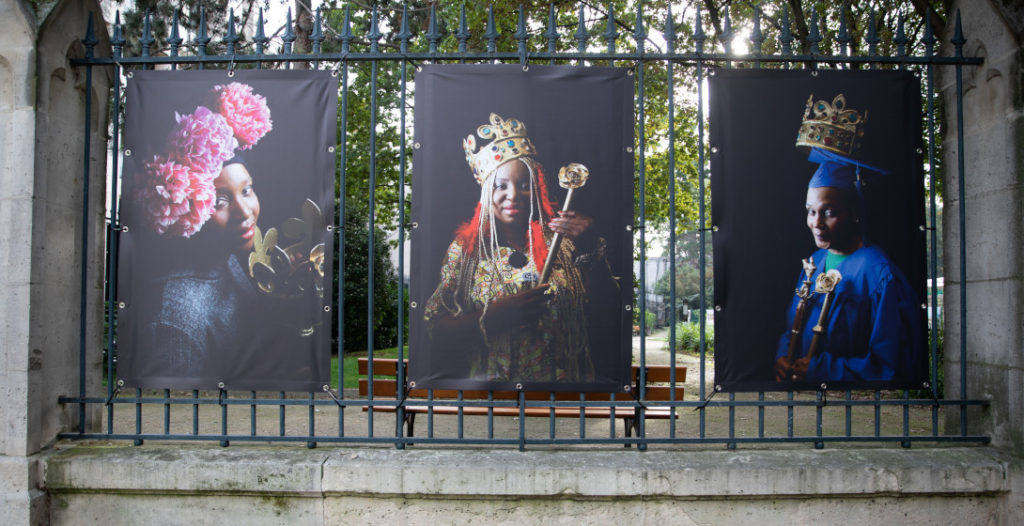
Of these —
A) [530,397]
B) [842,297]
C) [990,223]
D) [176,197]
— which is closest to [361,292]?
[530,397]

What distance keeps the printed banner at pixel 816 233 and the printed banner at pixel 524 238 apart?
672 millimetres

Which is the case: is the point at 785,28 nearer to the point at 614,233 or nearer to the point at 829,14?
the point at 614,233

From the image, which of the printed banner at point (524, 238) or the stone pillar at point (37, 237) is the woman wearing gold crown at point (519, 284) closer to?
the printed banner at point (524, 238)

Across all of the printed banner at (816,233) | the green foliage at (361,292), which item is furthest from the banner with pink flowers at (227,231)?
the green foliage at (361,292)

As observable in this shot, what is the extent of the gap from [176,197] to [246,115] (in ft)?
2.22

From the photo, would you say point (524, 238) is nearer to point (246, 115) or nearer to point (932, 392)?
point (246, 115)

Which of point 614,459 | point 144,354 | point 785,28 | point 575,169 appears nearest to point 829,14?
point 785,28

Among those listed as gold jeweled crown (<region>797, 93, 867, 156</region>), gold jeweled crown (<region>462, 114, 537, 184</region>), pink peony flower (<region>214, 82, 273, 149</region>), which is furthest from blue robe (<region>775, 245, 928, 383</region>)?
pink peony flower (<region>214, 82, 273, 149</region>)

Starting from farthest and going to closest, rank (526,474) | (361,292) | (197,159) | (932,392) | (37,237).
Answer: (361,292) < (197,159) < (932,392) < (37,237) < (526,474)

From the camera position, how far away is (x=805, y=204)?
4137 mm

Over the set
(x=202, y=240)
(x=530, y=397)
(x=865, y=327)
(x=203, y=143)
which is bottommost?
(x=530, y=397)

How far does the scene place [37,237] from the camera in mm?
3957

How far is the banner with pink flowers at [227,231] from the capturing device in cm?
412

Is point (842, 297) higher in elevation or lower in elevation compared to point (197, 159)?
lower
